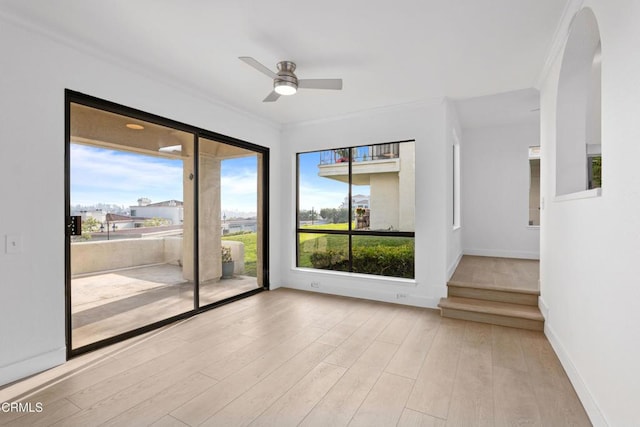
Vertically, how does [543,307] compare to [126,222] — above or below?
below

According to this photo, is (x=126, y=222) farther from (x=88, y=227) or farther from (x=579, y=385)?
(x=579, y=385)

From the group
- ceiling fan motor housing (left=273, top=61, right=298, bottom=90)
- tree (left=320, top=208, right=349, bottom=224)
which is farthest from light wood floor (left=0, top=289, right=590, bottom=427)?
ceiling fan motor housing (left=273, top=61, right=298, bottom=90)

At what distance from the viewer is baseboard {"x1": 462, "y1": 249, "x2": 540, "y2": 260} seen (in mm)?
5695

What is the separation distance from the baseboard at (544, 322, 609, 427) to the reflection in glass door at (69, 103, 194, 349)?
3707 millimetres

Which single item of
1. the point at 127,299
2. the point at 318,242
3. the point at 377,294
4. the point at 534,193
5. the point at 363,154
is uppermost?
the point at 363,154

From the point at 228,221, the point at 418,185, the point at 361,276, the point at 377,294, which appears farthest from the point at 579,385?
the point at 228,221

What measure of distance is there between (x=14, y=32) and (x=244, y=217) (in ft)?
9.41

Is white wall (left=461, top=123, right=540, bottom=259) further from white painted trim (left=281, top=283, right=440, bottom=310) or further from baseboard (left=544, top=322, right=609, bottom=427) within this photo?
baseboard (left=544, top=322, right=609, bottom=427)

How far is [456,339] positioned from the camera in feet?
10.1

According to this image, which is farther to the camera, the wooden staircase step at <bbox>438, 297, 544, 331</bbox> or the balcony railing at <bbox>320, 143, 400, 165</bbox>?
the balcony railing at <bbox>320, 143, 400, 165</bbox>

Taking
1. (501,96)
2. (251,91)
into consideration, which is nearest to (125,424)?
(251,91)

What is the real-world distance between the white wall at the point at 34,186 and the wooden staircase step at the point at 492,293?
164 inches

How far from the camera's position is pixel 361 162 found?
4.81 meters

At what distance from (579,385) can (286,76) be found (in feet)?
10.8
